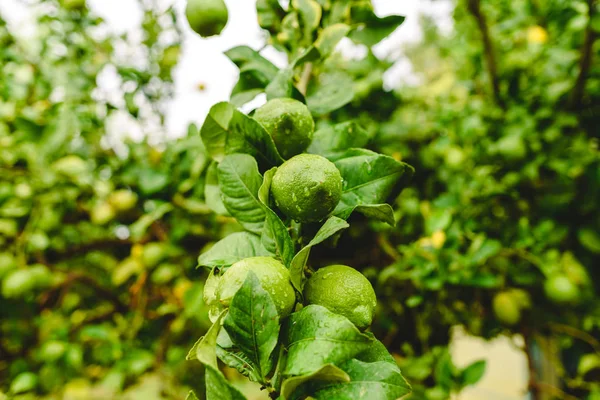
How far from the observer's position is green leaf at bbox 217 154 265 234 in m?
0.55

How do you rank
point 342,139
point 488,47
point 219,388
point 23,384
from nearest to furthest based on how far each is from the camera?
1. point 219,388
2. point 342,139
3. point 23,384
4. point 488,47

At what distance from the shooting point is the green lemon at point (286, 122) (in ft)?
1.80

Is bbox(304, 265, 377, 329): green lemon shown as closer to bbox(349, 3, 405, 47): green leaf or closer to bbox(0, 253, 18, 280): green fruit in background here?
bbox(349, 3, 405, 47): green leaf

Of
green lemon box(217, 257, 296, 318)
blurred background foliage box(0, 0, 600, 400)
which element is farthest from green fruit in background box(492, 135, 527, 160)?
green lemon box(217, 257, 296, 318)

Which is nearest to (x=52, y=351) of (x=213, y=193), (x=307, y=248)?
(x=213, y=193)

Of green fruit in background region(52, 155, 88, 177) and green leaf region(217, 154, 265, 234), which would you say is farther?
green fruit in background region(52, 155, 88, 177)

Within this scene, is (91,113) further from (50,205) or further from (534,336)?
(534,336)

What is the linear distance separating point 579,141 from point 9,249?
194 cm

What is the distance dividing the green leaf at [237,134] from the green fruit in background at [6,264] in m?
1.06

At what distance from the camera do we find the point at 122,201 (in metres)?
1.41

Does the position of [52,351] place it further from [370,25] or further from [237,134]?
[370,25]

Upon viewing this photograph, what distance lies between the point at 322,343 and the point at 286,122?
29 cm

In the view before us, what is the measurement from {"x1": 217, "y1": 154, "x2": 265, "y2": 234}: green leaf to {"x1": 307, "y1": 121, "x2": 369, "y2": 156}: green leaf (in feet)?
0.42

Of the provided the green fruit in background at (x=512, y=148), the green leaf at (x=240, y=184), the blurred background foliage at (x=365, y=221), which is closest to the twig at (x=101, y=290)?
the blurred background foliage at (x=365, y=221)
